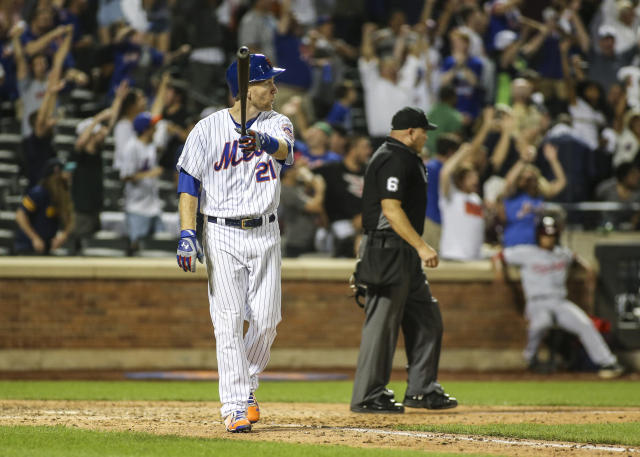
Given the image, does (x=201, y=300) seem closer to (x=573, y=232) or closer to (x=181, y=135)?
(x=181, y=135)

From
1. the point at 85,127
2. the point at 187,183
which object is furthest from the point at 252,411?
the point at 85,127

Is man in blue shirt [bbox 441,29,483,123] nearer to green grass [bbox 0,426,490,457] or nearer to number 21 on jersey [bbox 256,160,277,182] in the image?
number 21 on jersey [bbox 256,160,277,182]

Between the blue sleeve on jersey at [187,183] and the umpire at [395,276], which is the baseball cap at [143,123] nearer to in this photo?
the umpire at [395,276]

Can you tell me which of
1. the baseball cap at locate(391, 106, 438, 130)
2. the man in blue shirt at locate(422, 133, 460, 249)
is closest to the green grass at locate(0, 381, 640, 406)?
the man in blue shirt at locate(422, 133, 460, 249)

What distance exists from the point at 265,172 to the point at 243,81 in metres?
0.61

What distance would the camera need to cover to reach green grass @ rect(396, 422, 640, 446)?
622 cm

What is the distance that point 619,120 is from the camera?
1571cm

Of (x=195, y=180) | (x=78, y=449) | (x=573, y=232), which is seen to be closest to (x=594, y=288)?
(x=573, y=232)

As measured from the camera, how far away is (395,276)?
770 cm

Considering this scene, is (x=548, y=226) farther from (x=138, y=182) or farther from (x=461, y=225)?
(x=138, y=182)

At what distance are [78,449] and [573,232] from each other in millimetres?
8995

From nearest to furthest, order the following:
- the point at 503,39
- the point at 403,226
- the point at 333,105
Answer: the point at 403,226 < the point at 333,105 < the point at 503,39

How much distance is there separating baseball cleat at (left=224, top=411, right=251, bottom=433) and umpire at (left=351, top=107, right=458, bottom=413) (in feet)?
5.22

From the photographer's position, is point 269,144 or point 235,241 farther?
point 235,241
